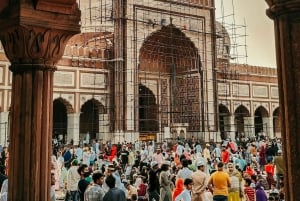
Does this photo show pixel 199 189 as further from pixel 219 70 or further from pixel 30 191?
pixel 219 70

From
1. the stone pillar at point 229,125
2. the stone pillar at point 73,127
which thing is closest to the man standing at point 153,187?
the stone pillar at point 73,127

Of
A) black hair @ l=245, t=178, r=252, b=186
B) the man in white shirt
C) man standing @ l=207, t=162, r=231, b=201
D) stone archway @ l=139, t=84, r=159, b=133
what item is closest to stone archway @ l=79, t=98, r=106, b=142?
stone archway @ l=139, t=84, r=159, b=133

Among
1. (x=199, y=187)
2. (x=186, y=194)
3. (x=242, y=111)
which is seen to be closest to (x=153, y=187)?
(x=199, y=187)

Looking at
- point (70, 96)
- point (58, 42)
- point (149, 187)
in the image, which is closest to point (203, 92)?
point (70, 96)

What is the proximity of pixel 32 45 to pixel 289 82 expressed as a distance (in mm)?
2629

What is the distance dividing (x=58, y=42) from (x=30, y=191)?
59.7 inches

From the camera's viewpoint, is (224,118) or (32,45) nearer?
(32,45)

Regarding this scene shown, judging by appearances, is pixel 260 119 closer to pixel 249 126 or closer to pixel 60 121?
pixel 249 126

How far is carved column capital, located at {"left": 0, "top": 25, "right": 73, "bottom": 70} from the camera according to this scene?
153 inches

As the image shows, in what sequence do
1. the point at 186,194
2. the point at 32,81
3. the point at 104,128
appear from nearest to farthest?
the point at 32,81 → the point at 186,194 → the point at 104,128

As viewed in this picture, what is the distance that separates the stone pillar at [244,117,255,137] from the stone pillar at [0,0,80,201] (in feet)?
82.0

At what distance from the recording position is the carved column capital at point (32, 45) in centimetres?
388

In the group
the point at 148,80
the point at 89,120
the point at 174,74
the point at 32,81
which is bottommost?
the point at 32,81

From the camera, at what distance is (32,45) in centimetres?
392
